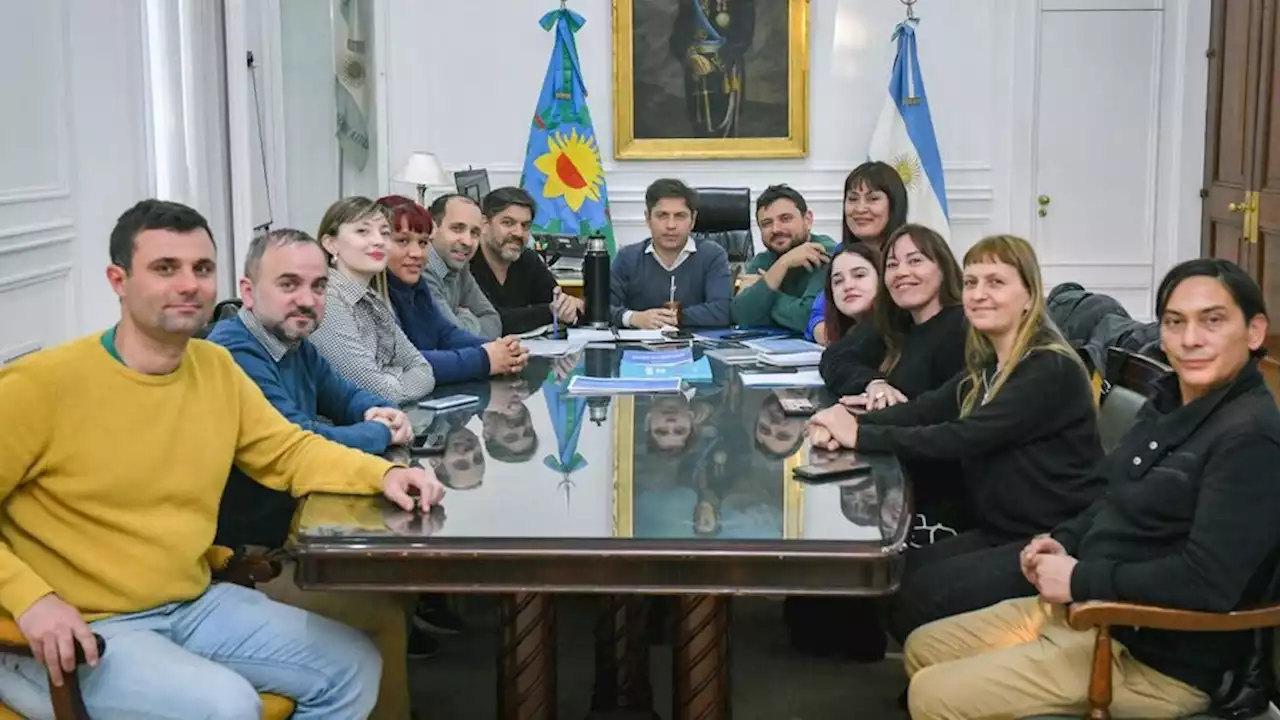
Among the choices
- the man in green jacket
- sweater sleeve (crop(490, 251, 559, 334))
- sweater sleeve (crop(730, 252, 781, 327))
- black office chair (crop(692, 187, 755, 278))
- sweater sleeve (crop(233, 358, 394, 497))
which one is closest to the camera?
sweater sleeve (crop(233, 358, 394, 497))

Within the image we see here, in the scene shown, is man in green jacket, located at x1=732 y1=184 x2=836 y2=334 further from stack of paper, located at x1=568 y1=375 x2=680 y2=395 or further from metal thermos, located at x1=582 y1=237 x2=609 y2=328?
stack of paper, located at x1=568 y1=375 x2=680 y2=395

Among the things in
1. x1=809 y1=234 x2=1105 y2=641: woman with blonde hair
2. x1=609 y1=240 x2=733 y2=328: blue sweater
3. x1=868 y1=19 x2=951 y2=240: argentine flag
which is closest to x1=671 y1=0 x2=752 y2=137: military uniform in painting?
x1=868 y1=19 x2=951 y2=240: argentine flag

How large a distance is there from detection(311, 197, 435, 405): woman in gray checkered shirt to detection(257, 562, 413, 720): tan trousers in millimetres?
543

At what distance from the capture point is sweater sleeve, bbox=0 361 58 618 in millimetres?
1857

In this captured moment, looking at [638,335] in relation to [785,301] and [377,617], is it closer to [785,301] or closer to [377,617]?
[785,301]

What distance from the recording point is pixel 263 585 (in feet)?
7.87

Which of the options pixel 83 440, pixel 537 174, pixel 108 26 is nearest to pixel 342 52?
pixel 537 174

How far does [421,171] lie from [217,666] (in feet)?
14.9

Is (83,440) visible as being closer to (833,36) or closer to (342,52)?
(342,52)

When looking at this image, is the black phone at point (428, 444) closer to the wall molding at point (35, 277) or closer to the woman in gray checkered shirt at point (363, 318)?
the woman in gray checkered shirt at point (363, 318)

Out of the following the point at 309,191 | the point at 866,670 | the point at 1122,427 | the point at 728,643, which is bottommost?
the point at 866,670

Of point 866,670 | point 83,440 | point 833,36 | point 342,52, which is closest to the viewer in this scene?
point 83,440

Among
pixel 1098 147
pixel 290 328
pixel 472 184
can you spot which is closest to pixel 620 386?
pixel 290 328

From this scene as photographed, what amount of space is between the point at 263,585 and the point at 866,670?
153cm
